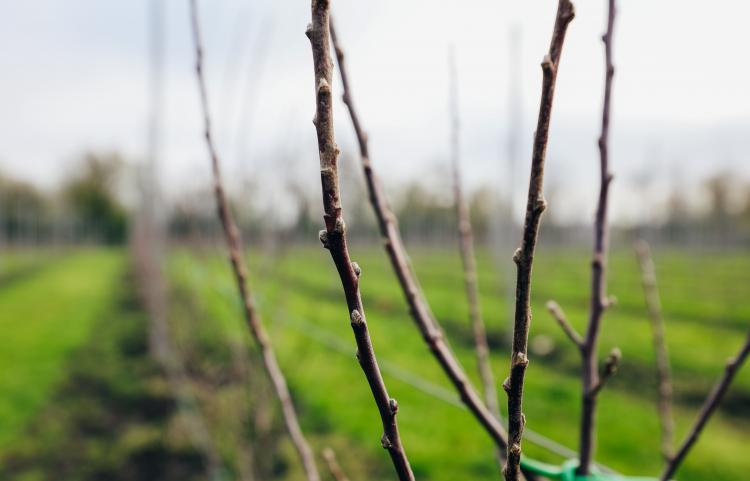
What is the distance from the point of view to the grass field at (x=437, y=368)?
523 cm

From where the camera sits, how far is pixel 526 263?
1.43 feet

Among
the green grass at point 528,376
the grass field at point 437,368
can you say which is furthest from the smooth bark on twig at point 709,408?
the green grass at point 528,376

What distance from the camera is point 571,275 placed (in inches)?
810

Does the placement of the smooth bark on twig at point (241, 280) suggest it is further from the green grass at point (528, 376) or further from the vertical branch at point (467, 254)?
the green grass at point (528, 376)

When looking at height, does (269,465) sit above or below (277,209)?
below

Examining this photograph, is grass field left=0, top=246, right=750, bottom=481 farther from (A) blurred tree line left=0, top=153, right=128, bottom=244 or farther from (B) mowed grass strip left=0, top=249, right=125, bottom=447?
(A) blurred tree line left=0, top=153, right=128, bottom=244

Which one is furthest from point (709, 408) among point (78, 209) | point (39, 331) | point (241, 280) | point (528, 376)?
point (78, 209)

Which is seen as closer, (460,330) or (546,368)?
(546,368)

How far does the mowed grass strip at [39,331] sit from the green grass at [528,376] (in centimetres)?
253

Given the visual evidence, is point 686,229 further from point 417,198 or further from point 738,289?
point 738,289

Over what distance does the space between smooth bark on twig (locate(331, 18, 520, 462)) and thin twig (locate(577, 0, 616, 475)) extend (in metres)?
0.11

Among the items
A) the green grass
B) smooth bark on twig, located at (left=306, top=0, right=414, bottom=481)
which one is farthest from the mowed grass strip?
smooth bark on twig, located at (left=306, top=0, right=414, bottom=481)

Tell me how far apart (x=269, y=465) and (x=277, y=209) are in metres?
1.35

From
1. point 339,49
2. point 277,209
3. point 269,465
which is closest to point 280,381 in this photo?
point 339,49
